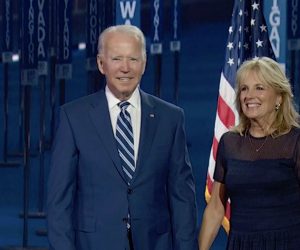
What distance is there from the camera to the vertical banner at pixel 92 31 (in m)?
5.57

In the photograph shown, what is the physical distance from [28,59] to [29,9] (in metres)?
0.37

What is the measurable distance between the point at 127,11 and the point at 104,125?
265cm

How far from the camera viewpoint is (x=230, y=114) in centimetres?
408

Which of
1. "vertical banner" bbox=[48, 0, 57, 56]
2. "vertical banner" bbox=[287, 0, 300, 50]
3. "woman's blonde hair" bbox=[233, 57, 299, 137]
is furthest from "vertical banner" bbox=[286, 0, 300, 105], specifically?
"woman's blonde hair" bbox=[233, 57, 299, 137]

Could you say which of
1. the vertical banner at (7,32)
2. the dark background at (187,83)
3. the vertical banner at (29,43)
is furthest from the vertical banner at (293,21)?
the vertical banner at (7,32)

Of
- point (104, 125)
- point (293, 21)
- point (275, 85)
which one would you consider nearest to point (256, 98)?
point (275, 85)

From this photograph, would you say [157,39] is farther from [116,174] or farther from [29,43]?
[116,174]

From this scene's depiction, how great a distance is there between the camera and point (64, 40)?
5680mm

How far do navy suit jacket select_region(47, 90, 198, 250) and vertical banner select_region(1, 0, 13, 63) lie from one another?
11.6 ft

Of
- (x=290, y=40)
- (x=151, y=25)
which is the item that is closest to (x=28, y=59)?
(x=151, y=25)

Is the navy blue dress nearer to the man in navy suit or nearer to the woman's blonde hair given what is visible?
the woman's blonde hair

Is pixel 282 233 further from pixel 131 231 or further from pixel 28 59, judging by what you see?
pixel 28 59

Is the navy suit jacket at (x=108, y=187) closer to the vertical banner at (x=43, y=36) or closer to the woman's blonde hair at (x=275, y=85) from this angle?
the woman's blonde hair at (x=275, y=85)

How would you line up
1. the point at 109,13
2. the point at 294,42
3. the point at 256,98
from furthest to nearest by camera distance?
the point at 109,13
the point at 294,42
the point at 256,98
